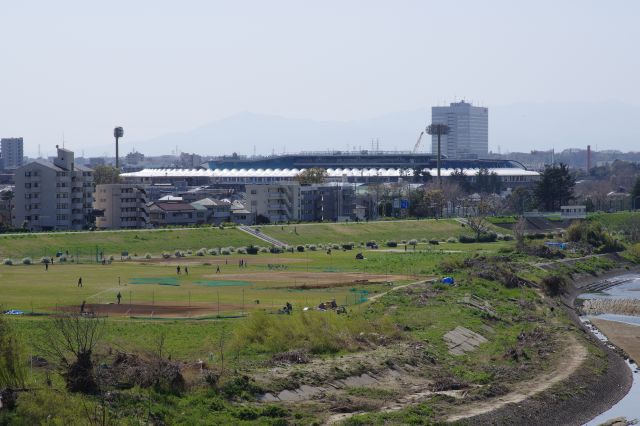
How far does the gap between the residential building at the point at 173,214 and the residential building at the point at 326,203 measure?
15.2 meters

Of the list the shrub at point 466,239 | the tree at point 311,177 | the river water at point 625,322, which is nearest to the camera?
the river water at point 625,322

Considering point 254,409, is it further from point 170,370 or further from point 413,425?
point 413,425

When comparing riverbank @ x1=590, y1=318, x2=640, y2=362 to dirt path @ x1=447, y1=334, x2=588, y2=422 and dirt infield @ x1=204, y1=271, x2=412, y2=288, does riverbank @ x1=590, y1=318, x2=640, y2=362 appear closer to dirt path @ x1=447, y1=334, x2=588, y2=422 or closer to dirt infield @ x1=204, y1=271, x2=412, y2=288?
dirt path @ x1=447, y1=334, x2=588, y2=422

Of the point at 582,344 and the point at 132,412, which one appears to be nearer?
the point at 132,412

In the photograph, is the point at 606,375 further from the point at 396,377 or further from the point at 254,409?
the point at 254,409

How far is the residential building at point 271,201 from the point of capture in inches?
4668

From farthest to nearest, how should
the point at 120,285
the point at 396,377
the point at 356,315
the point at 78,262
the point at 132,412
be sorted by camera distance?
1. the point at 78,262
2. the point at 120,285
3. the point at 356,315
4. the point at 396,377
5. the point at 132,412

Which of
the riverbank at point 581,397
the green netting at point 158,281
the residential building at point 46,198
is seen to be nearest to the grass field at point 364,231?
the residential building at point 46,198

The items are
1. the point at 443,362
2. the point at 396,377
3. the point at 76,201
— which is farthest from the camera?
the point at 76,201

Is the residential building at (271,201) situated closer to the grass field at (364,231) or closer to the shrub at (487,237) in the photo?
the grass field at (364,231)

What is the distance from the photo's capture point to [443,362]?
125ft

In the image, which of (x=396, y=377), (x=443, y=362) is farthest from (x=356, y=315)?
(x=396, y=377)

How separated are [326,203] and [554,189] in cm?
2901

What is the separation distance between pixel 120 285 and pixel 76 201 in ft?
154
